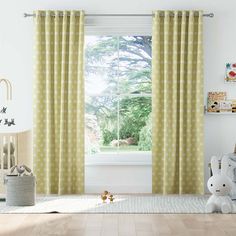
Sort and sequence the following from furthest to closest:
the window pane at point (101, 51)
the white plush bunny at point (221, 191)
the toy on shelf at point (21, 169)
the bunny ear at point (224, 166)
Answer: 1. the window pane at point (101, 51)
2. the toy on shelf at point (21, 169)
3. the bunny ear at point (224, 166)
4. the white plush bunny at point (221, 191)

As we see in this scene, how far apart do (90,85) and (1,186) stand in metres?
1.61

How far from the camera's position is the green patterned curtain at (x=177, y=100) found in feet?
21.5

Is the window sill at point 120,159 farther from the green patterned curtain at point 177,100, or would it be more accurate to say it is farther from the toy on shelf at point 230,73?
the toy on shelf at point 230,73

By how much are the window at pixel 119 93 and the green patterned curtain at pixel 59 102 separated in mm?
335

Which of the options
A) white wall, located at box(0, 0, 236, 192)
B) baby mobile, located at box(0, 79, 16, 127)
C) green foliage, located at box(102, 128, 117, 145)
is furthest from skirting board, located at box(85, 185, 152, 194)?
baby mobile, located at box(0, 79, 16, 127)

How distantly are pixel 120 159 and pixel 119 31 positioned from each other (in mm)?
1429

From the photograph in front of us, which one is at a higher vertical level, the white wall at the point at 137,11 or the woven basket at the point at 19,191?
the white wall at the point at 137,11

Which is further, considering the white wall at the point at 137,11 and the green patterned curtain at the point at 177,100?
the white wall at the point at 137,11

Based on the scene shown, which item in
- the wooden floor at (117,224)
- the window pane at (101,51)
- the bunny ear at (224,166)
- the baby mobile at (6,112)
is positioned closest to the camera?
the wooden floor at (117,224)

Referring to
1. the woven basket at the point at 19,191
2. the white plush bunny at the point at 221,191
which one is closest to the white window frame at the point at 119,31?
the woven basket at the point at 19,191

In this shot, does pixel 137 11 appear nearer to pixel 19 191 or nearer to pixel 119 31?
pixel 119 31

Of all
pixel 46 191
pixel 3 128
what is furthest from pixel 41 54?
pixel 46 191

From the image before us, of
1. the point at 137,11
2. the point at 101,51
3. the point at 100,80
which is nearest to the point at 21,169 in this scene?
the point at 100,80

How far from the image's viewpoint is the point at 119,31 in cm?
679
